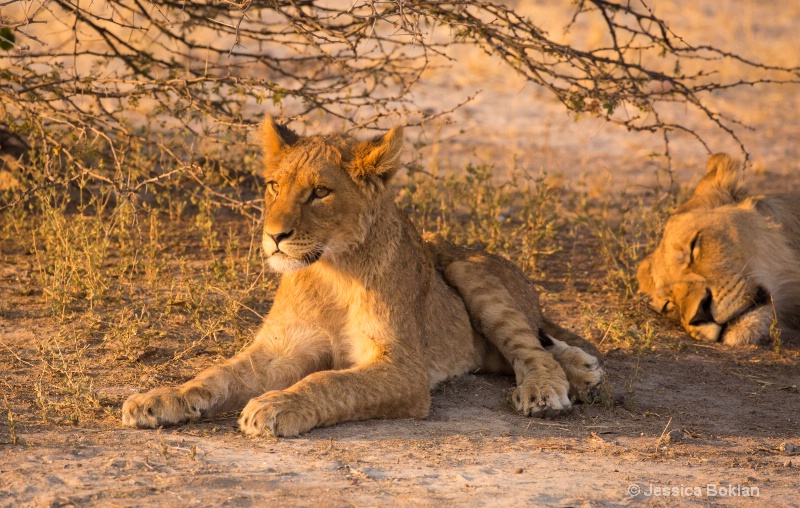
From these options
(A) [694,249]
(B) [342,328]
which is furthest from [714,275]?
(B) [342,328]

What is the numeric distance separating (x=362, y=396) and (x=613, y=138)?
8518mm

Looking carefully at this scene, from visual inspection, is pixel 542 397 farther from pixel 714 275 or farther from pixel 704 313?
pixel 714 275

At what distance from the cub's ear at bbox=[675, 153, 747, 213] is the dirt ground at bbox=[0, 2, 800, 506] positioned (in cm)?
89

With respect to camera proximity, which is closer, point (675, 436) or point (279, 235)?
point (279, 235)

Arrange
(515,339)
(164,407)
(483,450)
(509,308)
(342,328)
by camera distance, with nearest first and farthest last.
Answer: (483,450)
(164,407)
(342,328)
(515,339)
(509,308)

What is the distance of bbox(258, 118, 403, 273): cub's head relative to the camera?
4.44m

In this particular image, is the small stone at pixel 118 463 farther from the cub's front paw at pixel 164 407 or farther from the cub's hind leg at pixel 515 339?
the cub's hind leg at pixel 515 339

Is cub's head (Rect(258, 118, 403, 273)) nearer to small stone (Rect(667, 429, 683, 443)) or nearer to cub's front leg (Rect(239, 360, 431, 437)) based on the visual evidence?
cub's front leg (Rect(239, 360, 431, 437))

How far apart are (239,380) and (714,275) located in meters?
3.22

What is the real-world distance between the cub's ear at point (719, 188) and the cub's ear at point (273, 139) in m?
3.19

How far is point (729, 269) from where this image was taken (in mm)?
6535

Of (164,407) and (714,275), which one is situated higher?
(714,275)

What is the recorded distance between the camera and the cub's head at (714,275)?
6480 mm

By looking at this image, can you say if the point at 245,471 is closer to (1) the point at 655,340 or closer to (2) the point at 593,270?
(1) the point at 655,340
